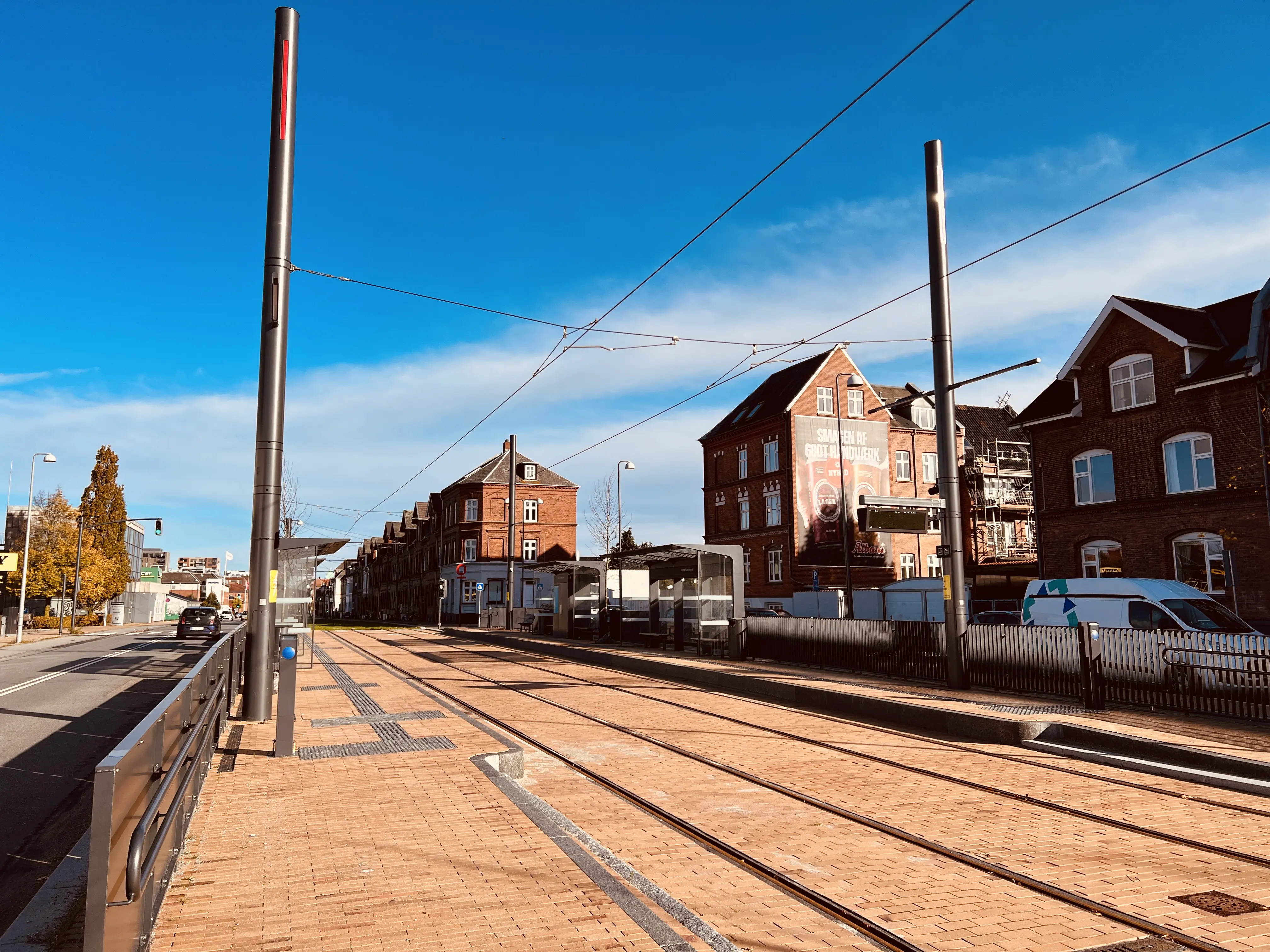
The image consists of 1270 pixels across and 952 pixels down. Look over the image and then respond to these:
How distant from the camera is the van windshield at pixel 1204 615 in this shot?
55.0ft

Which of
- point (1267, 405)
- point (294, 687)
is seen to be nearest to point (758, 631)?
point (1267, 405)

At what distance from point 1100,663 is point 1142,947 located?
974 cm

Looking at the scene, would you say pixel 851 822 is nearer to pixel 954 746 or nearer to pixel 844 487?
pixel 954 746

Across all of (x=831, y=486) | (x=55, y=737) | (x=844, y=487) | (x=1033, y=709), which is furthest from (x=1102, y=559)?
(x=55, y=737)

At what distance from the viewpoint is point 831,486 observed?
47875 millimetres

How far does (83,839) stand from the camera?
708cm

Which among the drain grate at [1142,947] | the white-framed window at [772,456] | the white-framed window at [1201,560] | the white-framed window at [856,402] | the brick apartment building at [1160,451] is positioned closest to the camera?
the drain grate at [1142,947]

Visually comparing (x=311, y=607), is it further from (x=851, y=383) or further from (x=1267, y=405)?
(x=1267, y=405)

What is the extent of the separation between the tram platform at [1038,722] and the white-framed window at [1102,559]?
14.3 meters

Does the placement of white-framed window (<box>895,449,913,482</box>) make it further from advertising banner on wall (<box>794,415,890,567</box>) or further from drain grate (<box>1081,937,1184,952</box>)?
drain grate (<box>1081,937,1184,952</box>)

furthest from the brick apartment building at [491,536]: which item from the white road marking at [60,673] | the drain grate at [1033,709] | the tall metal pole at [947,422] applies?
the drain grate at [1033,709]

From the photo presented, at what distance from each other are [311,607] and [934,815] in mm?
19080

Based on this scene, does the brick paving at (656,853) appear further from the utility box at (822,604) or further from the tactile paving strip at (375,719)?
the utility box at (822,604)

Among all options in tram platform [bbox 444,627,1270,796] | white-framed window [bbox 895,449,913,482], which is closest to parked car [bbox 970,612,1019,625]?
tram platform [bbox 444,627,1270,796]
